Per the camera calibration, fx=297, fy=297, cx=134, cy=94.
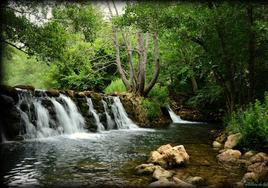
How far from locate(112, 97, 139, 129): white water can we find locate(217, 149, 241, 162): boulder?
6817 millimetres

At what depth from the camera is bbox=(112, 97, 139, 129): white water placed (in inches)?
544

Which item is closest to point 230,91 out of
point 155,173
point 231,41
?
point 231,41

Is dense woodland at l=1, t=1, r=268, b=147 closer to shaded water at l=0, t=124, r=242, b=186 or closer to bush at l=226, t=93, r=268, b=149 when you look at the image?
bush at l=226, t=93, r=268, b=149

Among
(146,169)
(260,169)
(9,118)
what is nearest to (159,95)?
(9,118)

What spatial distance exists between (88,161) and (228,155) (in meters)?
3.37

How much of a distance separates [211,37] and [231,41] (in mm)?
676

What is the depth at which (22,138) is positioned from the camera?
913 cm

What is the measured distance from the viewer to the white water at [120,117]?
13823mm

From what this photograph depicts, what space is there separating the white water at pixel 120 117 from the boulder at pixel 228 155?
6.82 metres

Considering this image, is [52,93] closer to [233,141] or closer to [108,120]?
[108,120]

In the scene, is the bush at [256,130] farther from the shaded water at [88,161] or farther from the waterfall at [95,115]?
the waterfall at [95,115]

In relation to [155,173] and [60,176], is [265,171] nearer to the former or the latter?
[155,173]

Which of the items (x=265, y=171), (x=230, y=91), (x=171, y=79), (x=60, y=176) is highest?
(x=171, y=79)

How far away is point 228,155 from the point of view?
285 inches
